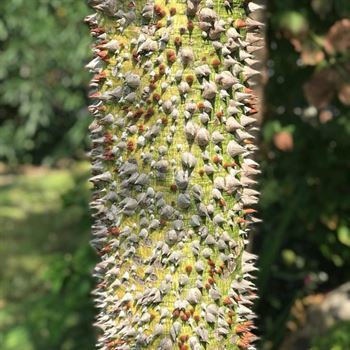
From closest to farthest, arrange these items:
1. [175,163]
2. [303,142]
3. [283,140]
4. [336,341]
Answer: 1. [175,163]
2. [336,341]
3. [283,140]
4. [303,142]

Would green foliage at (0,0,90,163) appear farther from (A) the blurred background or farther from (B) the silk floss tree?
(B) the silk floss tree

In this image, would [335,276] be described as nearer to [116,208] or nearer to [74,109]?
[116,208]

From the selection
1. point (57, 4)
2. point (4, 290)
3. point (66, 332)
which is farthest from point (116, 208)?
point (57, 4)

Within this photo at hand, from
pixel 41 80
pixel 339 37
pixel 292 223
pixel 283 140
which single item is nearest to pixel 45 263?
pixel 292 223

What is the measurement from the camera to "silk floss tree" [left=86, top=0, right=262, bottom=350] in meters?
1.70

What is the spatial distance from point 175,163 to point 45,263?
17.7 feet

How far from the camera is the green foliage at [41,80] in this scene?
34.2 feet

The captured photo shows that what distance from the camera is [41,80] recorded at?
37.7 feet

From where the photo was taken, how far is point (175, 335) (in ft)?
5.77

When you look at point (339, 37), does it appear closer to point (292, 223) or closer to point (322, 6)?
point (322, 6)

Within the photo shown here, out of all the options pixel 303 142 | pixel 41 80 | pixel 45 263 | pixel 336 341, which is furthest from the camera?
pixel 41 80

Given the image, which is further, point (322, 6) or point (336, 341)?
point (322, 6)

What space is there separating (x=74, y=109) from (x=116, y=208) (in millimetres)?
9956

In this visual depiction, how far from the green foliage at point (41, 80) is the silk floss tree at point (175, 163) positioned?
7937 millimetres
